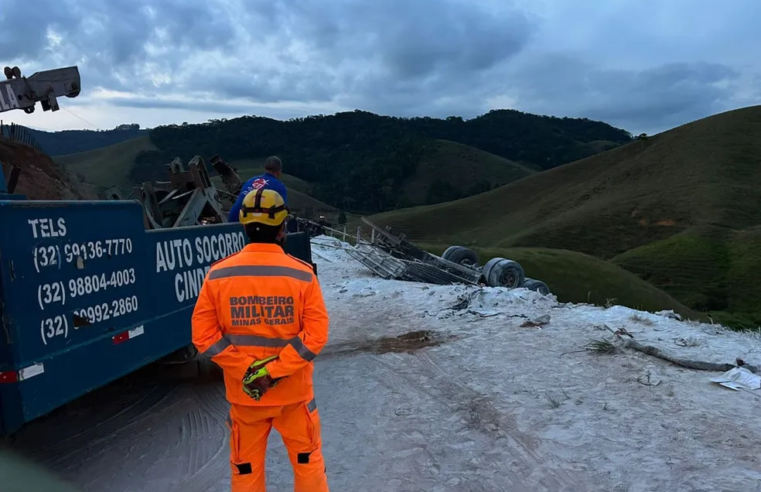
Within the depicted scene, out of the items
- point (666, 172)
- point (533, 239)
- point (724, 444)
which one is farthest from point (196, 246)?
point (666, 172)

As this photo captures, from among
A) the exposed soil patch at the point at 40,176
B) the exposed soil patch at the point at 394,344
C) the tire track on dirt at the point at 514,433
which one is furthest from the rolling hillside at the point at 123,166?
the tire track on dirt at the point at 514,433

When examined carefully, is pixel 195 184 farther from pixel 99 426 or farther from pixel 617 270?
pixel 617 270

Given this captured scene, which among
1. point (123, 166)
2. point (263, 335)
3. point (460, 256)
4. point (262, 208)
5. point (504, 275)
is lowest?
point (460, 256)

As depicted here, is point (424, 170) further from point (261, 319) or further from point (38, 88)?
point (261, 319)

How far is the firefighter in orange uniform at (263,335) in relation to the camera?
3031 millimetres

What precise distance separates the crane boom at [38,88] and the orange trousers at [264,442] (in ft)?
32.5

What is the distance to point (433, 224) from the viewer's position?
73.1 m

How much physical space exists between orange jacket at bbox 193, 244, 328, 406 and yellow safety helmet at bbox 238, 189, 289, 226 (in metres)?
0.14

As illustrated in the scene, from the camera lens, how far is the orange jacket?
303cm

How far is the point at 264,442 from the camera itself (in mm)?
3129

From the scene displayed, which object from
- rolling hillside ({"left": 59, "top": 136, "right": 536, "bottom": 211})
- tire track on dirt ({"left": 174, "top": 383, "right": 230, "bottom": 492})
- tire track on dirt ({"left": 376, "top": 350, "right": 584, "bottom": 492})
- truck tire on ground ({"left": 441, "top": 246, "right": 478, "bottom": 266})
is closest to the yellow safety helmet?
tire track on dirt ({"left": 174, "top": 383, "right": 230, "bottom": 492})

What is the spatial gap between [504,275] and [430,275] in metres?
1.87

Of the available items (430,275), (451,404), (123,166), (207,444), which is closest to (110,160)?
(123,166)

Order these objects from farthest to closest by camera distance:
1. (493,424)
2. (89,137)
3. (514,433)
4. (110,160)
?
1. (89,137)
2. (110,160)
3. (493,424)
4. (514,433)
